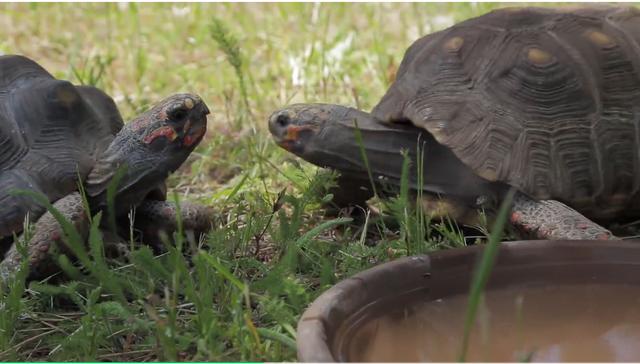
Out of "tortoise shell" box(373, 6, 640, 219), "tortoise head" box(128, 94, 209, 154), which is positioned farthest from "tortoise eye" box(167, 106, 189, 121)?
"tortoise shell" box(373, 6, 640, 219)

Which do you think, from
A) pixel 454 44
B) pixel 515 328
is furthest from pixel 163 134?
pixel 515 328

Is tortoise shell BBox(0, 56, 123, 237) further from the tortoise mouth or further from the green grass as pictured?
the tortoise mouth

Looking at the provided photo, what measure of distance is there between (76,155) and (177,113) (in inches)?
11.2

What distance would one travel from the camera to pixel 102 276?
202cm

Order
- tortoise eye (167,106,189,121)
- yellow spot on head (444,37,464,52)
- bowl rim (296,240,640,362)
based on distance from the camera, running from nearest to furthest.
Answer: bowl rim (296,240,640,362) < tortoise eye (167,106,189,121) < yellow spot on head (444,37,464,52)

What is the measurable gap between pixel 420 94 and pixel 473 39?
0.22 metres

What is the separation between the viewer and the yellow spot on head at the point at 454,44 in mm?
2691

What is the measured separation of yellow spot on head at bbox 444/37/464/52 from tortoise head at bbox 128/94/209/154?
704mm

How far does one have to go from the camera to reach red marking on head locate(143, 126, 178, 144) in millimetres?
2482

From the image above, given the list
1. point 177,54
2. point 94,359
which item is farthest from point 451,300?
point 177,54

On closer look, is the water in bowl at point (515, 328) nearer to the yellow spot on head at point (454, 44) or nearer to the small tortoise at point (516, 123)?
the small tortoise at point (516, 123)

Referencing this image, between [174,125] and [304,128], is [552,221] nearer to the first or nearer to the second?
[304,128]

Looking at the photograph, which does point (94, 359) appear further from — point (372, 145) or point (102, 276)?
point (372, 145)

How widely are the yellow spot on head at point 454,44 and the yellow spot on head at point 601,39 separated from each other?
13.6 inches
